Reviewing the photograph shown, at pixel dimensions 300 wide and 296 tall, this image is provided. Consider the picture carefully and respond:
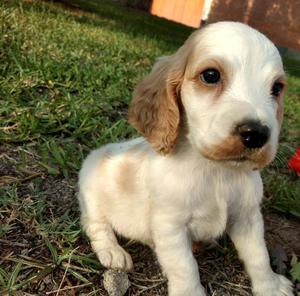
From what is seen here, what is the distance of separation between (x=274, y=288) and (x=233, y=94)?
1.15m

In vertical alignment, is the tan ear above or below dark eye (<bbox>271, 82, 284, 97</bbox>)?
below

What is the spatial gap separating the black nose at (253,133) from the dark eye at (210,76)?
374mm

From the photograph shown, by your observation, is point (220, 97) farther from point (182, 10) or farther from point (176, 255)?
point (182, 10)

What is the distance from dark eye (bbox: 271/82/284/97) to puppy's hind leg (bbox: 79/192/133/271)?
4.05ft

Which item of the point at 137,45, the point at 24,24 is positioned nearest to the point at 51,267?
the point at 24,24

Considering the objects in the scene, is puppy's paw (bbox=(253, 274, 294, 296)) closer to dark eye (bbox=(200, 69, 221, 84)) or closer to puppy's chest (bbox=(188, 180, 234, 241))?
puppy's chest (bbox=(188, 180, 234, 241))

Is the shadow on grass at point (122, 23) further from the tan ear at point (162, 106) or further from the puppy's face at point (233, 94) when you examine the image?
the puppy's face at point (233, 94)

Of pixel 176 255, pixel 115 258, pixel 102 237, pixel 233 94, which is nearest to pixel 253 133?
pixel 233 94

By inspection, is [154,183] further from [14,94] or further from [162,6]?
[162,6]

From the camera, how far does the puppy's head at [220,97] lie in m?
2.38

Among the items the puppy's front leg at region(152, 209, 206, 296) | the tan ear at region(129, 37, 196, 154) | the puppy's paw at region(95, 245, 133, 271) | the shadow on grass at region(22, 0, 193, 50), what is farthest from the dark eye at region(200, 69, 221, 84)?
the shadow on grass at region(22, 0, 193, 50)

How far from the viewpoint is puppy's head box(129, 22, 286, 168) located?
93.5 inches

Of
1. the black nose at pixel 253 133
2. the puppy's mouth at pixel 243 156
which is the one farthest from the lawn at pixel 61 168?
the black nose at pixel 253 133

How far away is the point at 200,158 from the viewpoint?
2826 millimetres
